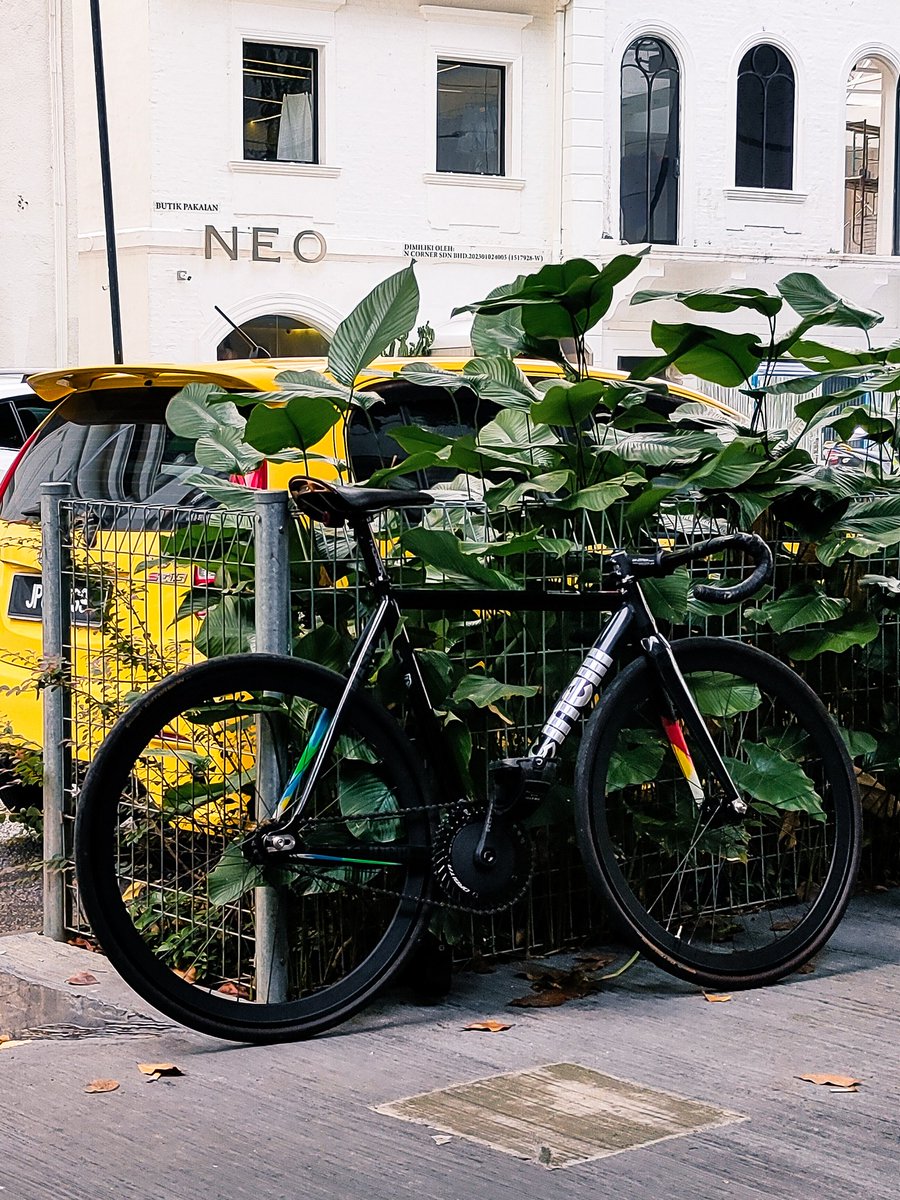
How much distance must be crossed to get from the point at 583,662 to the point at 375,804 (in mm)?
699

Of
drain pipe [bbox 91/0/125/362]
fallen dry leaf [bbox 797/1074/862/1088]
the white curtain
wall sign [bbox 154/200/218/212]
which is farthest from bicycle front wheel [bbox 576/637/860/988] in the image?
the white curtain

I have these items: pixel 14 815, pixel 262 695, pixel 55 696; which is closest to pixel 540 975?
pixel 262 695

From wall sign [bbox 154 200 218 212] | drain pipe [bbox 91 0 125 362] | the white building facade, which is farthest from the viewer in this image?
the white building facade

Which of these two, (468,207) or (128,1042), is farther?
(468,207)

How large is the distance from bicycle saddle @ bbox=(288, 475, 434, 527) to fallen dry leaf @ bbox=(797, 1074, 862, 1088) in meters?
1.70

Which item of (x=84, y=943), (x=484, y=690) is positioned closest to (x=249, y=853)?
(x=484, y=690)

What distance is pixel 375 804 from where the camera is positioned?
4.59 meters

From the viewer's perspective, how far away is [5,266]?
25312 mm

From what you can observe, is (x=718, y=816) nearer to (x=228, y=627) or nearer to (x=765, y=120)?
(x=228, y=627)

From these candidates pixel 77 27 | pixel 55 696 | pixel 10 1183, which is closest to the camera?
pixel 10 1183

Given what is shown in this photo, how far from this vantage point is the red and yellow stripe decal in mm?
4883

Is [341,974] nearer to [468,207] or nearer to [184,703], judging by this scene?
[184,703]

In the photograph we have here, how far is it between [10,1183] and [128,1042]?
0.98 metres

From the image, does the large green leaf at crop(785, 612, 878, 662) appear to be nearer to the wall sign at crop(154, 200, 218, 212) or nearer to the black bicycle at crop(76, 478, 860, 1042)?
the black bicycle at crop(76, 478, 860, 1042)
